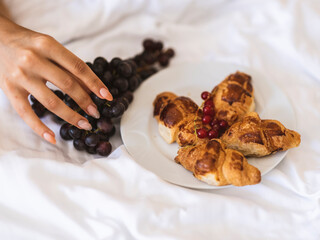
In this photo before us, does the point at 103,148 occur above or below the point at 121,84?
below

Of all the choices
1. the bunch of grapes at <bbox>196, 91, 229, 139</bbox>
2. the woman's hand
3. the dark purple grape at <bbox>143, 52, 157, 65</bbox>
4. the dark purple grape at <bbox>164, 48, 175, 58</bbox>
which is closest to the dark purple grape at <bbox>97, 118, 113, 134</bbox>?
the woman's hand

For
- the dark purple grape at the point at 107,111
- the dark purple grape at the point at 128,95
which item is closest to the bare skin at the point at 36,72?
the dark purple grape at the point at 107,111

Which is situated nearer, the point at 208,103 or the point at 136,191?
the point at 136,191

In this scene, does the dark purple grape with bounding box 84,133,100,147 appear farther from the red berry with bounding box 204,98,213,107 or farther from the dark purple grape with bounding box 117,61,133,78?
the red berry with bounding box 204,98,213,107

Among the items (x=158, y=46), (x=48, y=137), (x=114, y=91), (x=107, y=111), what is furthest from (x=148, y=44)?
(x=48, y=137)

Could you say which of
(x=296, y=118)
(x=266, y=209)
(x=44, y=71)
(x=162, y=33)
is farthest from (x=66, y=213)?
(x=162, y=33)

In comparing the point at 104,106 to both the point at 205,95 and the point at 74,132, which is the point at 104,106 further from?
the point at 205,95

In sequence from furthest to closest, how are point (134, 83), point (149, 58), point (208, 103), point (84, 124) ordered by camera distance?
point (149, 58), point (134, 83), point (208, 103), point (84, 124)
